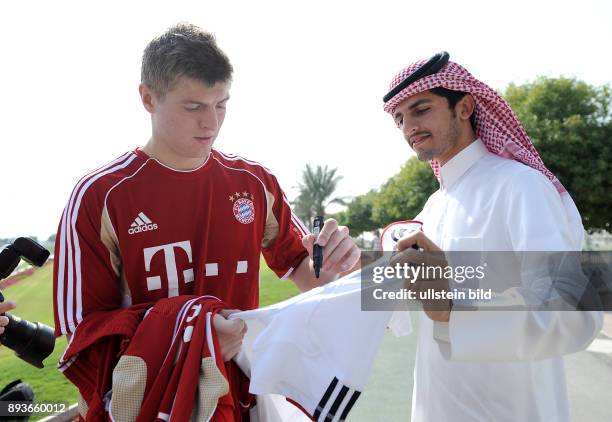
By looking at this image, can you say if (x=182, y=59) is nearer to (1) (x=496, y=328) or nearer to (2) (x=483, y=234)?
(2) (x=483, y=234)

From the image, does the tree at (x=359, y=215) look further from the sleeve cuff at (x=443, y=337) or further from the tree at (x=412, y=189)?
the sleeve cuff at (x=443, y=337)

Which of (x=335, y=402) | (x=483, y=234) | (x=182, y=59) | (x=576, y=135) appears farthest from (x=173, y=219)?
(x=576, y=135)

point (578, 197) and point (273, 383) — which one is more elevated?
point (578, 197)

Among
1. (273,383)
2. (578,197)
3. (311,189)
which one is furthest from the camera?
(311,189)

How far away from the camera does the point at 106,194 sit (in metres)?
2.07

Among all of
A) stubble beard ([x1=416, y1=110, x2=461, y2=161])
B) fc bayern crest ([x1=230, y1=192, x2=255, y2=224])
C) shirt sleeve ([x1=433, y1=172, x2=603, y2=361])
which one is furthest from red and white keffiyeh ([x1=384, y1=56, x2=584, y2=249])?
fc bayern crest ([x1=230, y1=192, x2=255, y2=224])

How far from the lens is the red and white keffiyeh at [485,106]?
249 cm

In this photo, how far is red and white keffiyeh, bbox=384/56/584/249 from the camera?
248 cm

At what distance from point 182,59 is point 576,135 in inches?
832

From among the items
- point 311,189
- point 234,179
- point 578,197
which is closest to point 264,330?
point 234,179

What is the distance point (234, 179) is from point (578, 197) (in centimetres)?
2129

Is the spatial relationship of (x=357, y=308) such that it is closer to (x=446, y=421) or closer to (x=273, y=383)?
(x=273, y=383)

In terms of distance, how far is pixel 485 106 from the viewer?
2633 mm

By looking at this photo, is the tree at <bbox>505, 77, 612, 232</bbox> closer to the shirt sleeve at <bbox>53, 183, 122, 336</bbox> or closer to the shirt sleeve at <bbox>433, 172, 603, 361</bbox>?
the shirt sleeve at <bbox>433, 172, 603, 361</bbox>
